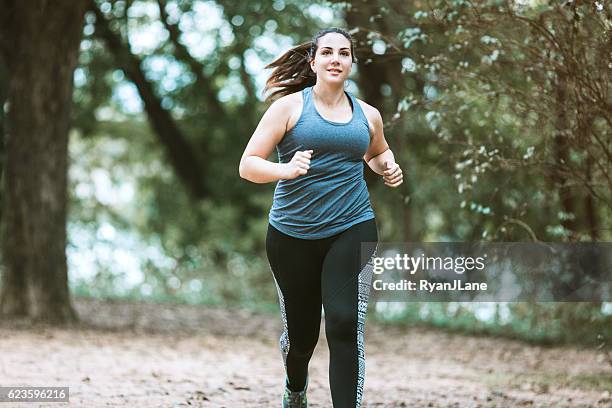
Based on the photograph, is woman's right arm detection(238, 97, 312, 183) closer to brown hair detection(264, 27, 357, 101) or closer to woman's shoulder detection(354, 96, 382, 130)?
woman's shoulder detection(354, 96, 382, 130)

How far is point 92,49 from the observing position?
14.8 metres

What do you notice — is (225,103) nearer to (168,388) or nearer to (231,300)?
(231,300)

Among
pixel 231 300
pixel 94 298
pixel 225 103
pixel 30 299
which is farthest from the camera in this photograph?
pixel 225 103

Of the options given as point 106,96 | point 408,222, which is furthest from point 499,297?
point 106,96

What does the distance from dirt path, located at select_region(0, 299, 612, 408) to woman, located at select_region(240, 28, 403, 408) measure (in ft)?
6.14

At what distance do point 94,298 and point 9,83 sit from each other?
5433mm

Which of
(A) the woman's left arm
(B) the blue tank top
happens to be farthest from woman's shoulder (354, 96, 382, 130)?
(B) the blue tank top

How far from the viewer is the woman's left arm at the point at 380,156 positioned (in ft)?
14.3

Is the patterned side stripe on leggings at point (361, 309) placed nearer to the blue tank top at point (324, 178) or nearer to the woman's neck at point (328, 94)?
the blue tank top at point (324, 178)

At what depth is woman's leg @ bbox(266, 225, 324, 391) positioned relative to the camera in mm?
4309

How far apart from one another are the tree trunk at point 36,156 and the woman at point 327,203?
6.29m

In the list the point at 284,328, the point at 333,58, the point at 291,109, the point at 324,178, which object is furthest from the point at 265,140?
the point at 284,328

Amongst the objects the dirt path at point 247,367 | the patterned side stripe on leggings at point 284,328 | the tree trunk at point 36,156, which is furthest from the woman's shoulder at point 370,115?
the tree trunk at point 36,156

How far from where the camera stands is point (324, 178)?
4.20 meters
